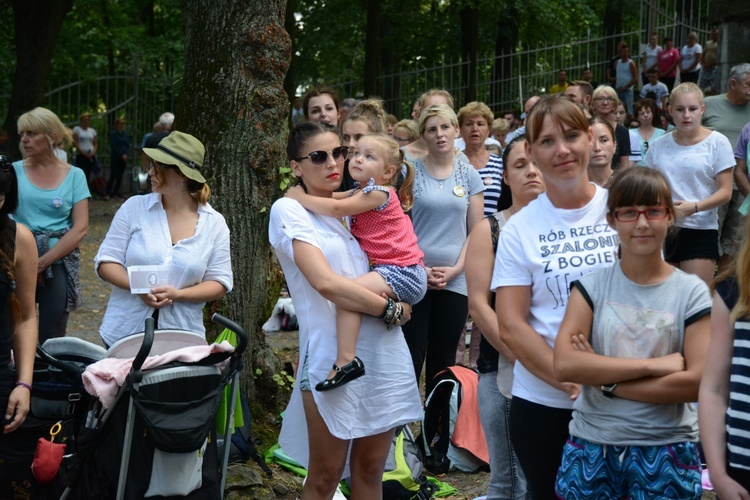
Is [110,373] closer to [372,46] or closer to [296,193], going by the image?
[296,193]

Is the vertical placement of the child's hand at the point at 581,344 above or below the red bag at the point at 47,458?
above

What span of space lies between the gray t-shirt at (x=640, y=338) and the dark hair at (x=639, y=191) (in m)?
0.24

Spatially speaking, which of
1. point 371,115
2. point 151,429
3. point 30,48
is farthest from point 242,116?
point 30,48

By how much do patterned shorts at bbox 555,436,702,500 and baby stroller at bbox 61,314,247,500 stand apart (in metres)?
1.78

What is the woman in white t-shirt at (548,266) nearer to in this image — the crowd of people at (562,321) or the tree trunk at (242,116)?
the crowd of people at (562,321)

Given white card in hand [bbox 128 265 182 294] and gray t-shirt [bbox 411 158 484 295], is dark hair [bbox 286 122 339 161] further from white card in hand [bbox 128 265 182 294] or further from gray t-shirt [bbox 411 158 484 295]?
gray t-shirt [bbox 411 158 484 295]

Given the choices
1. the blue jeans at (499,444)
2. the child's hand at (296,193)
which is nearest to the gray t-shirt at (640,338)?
the blue jeans at (499,444)

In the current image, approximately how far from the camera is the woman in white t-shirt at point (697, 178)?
24.8 feet

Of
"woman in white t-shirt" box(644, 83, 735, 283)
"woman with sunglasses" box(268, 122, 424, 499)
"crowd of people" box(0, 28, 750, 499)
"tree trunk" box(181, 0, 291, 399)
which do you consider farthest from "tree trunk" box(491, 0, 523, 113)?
→ "woman with sunglasses" box(268, 122, 424, 499)

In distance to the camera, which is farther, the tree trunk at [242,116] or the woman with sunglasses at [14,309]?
the tree trunk at [242,116]

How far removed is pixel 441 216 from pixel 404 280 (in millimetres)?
1939

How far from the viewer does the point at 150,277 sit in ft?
15.9

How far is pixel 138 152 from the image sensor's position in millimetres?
24844

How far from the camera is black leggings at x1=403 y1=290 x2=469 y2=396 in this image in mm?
6086
